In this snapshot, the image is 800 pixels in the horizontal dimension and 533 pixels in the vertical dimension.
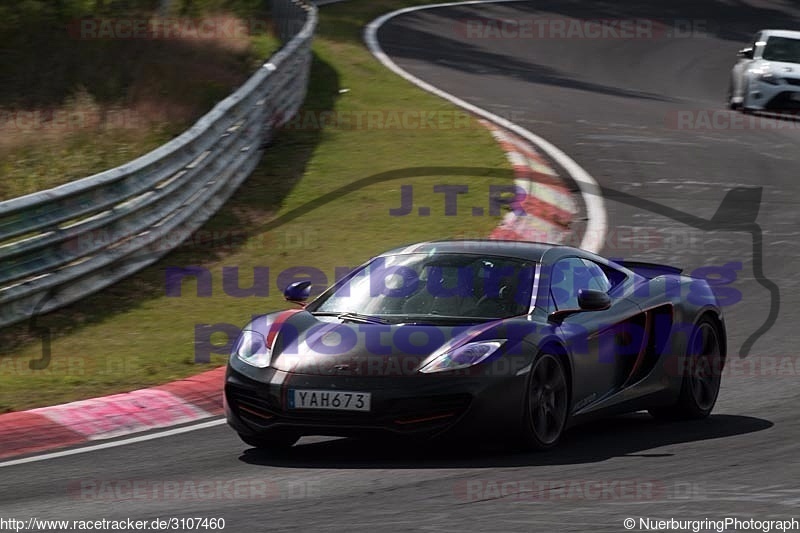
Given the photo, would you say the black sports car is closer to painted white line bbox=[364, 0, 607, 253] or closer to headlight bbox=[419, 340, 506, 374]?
headlight bbox=[419, 340, 506, 374]

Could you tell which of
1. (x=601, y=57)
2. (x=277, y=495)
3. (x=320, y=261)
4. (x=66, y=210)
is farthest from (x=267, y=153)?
(x=601, y=57)

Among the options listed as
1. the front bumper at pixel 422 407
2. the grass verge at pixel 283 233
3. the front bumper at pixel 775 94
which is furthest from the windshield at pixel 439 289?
the front bumper at pixel 775 94

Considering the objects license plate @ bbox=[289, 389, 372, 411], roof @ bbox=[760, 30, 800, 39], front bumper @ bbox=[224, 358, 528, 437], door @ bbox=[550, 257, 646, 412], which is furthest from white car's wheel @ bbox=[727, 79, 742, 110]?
license plate @ bbox=[289, 389, 372, 411]

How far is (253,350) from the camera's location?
756cm

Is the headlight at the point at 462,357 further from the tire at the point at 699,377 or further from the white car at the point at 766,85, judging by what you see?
the white car at the point at 766,85

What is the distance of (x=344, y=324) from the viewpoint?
24.9 ft

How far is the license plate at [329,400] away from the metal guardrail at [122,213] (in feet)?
14.4

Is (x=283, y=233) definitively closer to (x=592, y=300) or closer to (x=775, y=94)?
(x=592, y=300)

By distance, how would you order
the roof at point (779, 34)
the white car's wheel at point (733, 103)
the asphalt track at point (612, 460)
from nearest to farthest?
the asphalt track at point (612, 460)
the white car's wheel at point (733, 103)
the roof at point (779, 34)

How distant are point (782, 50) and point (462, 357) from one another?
17665mm

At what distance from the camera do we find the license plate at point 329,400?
7027 millimetres

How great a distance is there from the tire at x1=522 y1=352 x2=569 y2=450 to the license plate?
823 mm

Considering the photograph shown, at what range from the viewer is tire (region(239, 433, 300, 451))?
7.32m

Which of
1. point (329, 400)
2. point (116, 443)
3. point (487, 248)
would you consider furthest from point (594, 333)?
point (116, 443)
